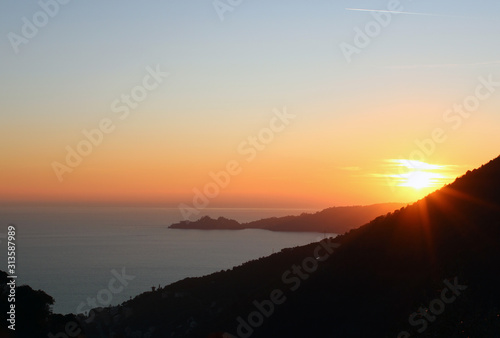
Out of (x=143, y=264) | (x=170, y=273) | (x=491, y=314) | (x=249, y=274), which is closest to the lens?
(x=491, y=314)

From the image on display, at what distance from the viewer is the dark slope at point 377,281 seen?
90.9 feet

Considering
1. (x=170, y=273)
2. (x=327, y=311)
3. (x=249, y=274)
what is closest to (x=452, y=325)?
(x=327, y=311)

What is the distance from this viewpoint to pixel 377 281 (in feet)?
108

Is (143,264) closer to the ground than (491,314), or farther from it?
farther from it

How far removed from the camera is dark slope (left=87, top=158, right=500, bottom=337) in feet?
90.9

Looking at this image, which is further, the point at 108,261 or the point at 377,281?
the point at 108,261

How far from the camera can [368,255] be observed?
3725cm

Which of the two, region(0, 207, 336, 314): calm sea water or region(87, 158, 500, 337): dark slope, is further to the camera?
region(0, 207, 336, 314): calm sea water

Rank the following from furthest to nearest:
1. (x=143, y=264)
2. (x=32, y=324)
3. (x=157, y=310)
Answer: (x=143, y=264)
(x=157, y=310)
(x=32, y=324)

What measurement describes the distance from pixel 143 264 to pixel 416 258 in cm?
Result: 10258

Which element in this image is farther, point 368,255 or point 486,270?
point 368,255


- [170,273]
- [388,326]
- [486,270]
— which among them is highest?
[170,273]

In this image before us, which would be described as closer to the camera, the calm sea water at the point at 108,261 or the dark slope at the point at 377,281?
the dark slope at the point at 377,281

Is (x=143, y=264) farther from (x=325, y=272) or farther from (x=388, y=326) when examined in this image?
(x=388, y=326)
